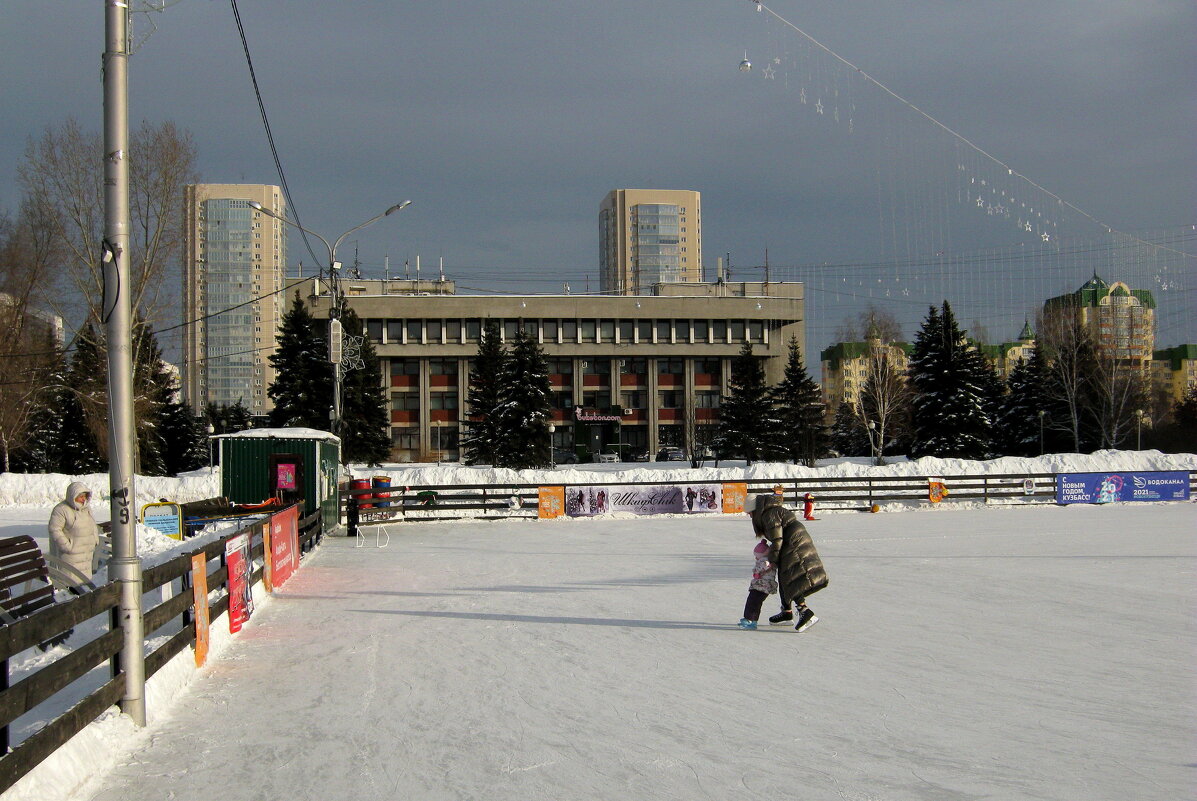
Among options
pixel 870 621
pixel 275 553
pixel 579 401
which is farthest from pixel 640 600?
pixel 579 401

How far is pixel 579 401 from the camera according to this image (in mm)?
91250

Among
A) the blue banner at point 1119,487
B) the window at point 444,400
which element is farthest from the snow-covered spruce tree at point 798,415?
the window at point 444,400

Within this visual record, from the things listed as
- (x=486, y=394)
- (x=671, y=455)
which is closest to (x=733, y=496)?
(x=486, y=394)

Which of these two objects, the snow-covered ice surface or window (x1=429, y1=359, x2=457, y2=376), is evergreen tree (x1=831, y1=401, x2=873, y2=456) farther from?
the snow-covered ice surface

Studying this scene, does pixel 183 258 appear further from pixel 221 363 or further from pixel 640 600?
pixel 221 363

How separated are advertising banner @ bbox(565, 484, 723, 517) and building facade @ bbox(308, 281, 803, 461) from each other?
174 feet

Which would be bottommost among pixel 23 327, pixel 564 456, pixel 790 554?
pixel 564 456

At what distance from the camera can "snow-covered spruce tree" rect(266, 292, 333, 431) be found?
187ft

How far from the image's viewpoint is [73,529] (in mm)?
11938

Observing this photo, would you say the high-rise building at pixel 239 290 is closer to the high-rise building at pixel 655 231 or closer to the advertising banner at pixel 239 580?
the high-rise building at pixel 655 231

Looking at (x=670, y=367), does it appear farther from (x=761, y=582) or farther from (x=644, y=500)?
(x=761, y=582)

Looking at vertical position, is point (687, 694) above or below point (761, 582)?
below

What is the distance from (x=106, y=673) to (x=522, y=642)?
394 centimetres

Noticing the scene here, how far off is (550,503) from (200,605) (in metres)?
23.3
